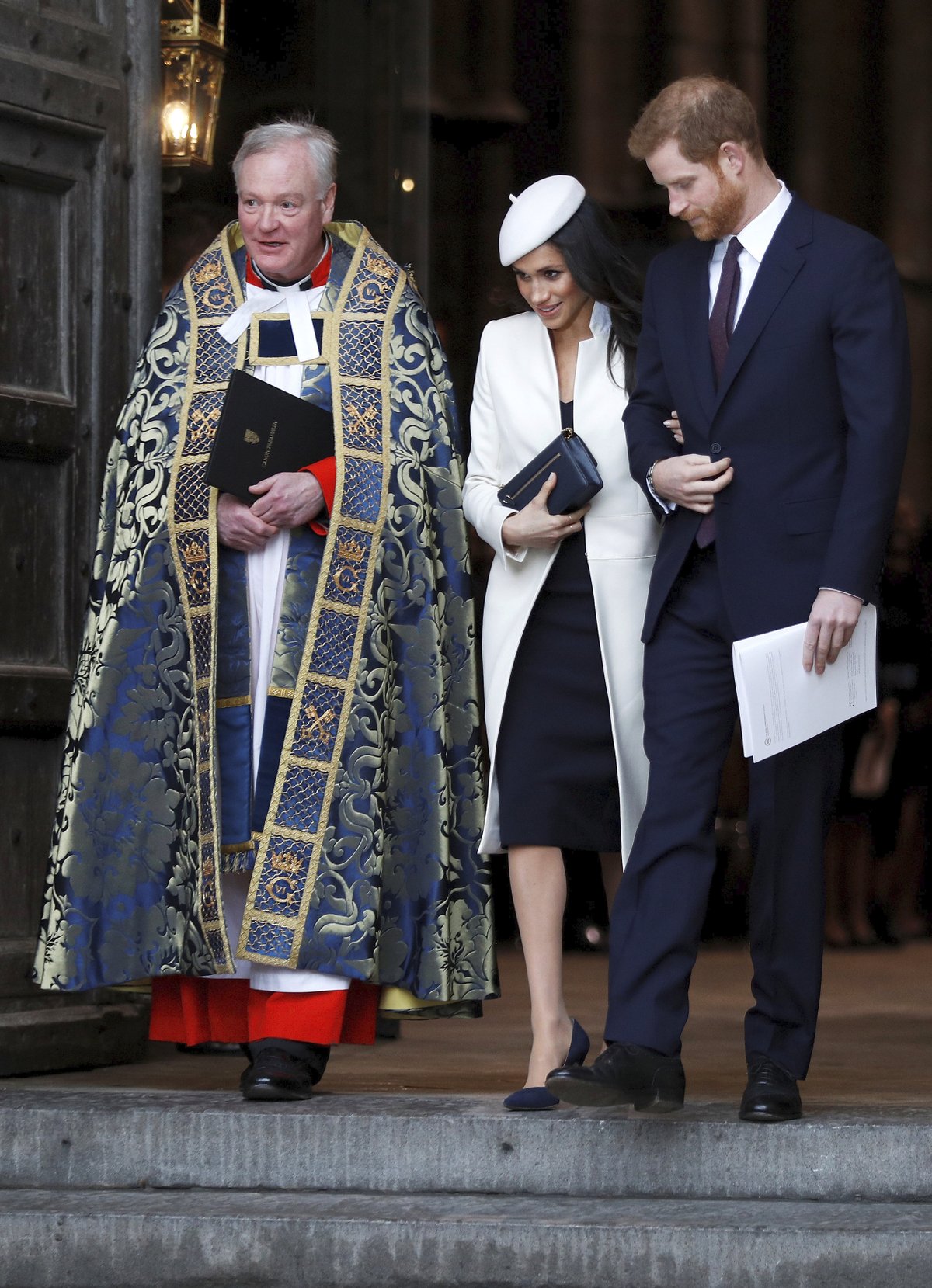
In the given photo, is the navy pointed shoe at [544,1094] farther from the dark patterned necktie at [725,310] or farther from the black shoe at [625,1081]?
the dark patterned necktie at [725,310]

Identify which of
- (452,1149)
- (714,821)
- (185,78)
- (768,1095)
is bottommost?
(452,1149)

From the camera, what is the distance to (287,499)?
4.24 meters

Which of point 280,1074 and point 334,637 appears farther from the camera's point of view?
point 334,637

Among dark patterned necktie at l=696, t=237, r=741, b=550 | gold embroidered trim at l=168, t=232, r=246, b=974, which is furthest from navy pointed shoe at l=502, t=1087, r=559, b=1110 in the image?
dark patterned necktie at l=696, t=237, r=741, b=550

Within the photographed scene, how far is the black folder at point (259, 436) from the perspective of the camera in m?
4.13

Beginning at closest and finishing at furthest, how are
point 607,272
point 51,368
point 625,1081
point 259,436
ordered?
point 625,1081 < point 607,272 < point 259,436 < point 51,368

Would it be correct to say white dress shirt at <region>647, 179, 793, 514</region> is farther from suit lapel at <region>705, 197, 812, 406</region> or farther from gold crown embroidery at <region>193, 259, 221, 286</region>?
gold crown embroidery at <region>193, 259, 221, 286</region>

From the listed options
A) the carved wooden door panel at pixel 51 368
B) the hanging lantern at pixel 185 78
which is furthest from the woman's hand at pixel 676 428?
the hanging lantern at pixel 185 78

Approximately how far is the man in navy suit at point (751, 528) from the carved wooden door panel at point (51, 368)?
1.52 m

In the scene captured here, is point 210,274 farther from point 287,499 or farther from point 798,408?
point 798,408

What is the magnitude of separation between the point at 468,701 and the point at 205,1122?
1.02 m

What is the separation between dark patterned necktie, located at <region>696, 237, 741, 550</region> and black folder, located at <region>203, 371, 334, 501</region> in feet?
2.80

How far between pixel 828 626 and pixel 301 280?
143cm

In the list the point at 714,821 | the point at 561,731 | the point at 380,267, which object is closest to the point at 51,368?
the point at 380,267
